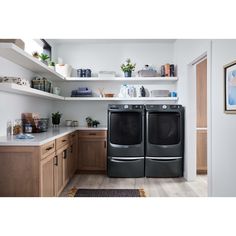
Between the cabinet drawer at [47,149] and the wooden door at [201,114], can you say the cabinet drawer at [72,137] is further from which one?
the wooden door at [201,114]

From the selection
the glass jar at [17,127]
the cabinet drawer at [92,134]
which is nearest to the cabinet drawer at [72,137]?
the cabinet drawer at [92,134]

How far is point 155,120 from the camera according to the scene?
407cm

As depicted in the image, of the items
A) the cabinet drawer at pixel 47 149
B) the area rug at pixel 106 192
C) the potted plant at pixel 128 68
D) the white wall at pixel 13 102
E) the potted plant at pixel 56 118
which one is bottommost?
the area rug at pixel 106 192

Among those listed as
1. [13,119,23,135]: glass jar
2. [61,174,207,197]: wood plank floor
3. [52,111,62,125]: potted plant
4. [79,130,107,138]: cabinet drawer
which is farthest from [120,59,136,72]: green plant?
[13,119,23,135]: glass jar

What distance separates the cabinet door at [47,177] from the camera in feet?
7.45

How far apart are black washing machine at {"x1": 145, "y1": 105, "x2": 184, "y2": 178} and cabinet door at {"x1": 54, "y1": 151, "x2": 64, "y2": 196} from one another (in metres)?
1.52

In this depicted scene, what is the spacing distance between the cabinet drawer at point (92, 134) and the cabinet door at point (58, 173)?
1.17m

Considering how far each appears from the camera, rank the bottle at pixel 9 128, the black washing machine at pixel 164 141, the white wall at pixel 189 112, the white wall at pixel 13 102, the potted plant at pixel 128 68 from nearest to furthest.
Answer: the white wall at pixel 13 102, the bottle at pixel 9 128, the white wall at pixel 189 112, the black washing machine at pixel 164 141, the potted plant at pixel 128 68

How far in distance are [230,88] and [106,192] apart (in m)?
2.02

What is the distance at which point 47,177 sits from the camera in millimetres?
2477

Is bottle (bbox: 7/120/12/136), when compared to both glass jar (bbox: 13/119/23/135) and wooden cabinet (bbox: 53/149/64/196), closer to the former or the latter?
glass jar (bbox: 13/119/23/135)

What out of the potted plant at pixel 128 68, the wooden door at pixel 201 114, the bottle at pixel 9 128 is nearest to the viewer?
the bottle at pixel 9 128

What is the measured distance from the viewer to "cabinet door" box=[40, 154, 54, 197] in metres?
2.27
